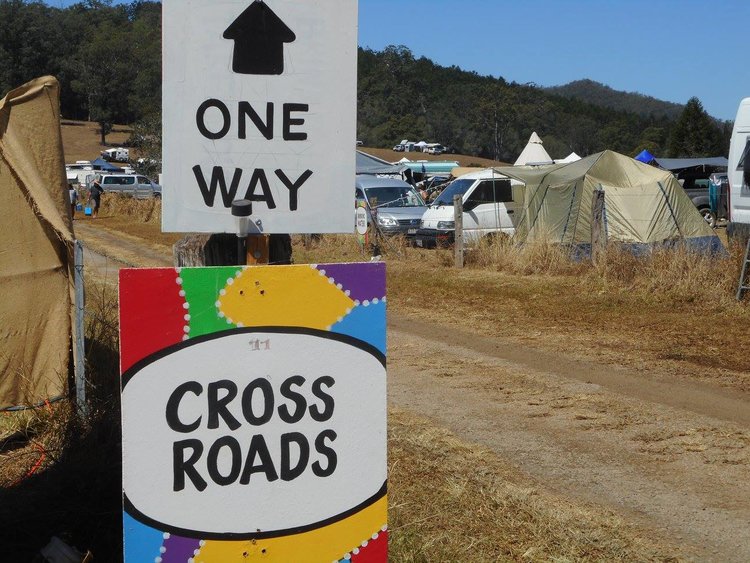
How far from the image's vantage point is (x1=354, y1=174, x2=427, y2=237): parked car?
22.2m

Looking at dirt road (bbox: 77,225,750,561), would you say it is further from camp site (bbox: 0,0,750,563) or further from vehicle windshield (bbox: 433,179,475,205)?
vehicle windshield (bbox: 433,179,475,205)

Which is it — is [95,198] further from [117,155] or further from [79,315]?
[117,155]

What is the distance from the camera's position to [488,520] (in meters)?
4.59

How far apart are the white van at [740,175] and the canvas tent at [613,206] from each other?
2501 millimetres

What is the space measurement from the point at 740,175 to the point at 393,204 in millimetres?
10884

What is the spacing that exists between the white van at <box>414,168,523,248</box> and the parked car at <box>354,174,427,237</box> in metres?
0.51

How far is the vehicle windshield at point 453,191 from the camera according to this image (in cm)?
2217

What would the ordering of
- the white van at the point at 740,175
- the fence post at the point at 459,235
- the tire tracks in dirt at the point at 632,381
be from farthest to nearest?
the fence post at the point at 459,235 < the white van at the point at 740,175 < the tire tracks in dirt at the point at 632,381

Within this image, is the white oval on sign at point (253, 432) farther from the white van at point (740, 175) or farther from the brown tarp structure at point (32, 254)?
the white van at point (740, 175)

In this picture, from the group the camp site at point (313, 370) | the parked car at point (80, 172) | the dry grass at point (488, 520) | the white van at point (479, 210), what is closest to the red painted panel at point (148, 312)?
the camp site at point (313, 370)

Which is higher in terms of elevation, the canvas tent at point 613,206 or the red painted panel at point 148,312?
the canvas tent at point 613,206

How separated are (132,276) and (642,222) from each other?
52.7 feet

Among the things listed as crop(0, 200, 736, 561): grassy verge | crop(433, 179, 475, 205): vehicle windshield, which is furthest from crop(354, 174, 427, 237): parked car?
crop(0, 200, 736, 561): grassy verge

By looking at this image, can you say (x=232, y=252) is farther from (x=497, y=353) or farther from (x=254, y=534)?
(x=497, y=353)
